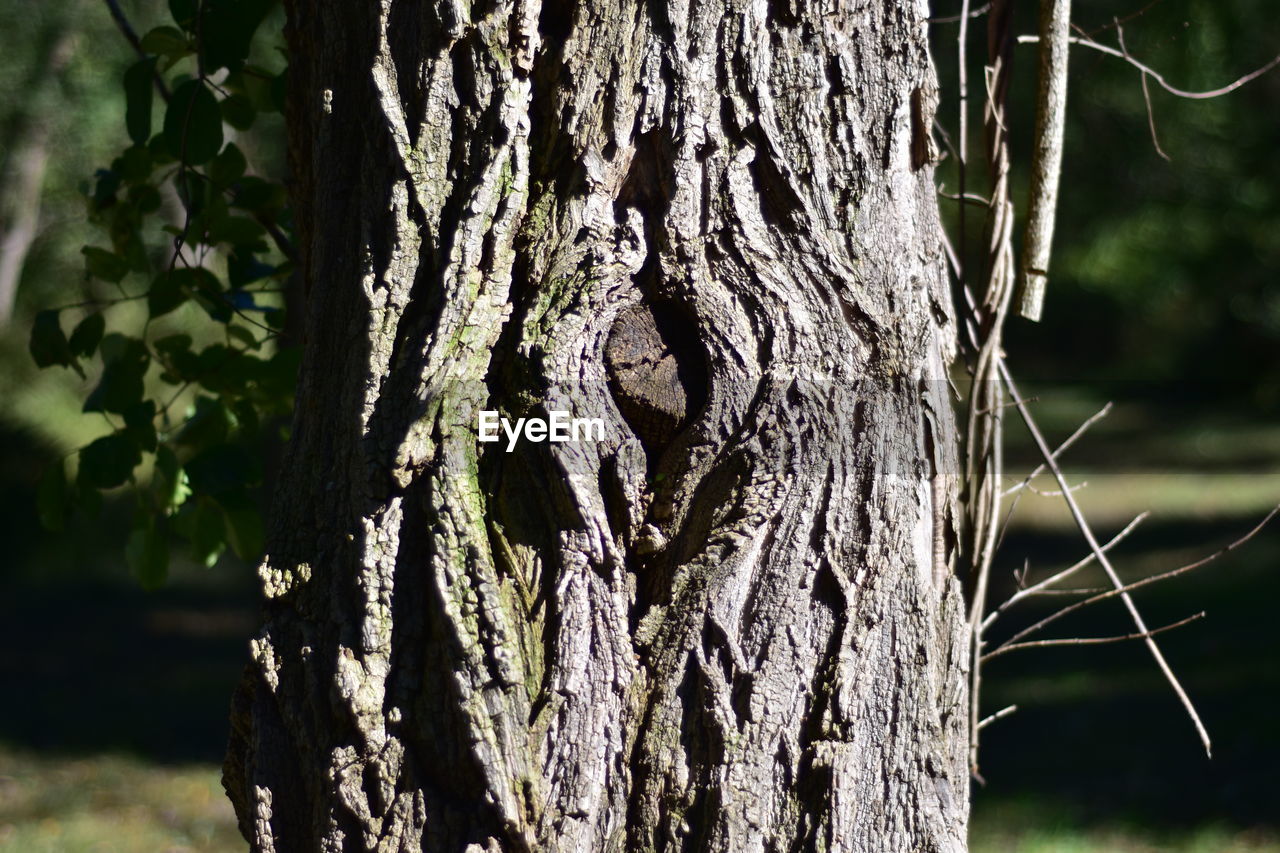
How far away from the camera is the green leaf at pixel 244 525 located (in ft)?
7.37

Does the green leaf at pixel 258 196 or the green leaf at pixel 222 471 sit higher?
the green leaf at pixel 258 196

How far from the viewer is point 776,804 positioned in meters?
1.44

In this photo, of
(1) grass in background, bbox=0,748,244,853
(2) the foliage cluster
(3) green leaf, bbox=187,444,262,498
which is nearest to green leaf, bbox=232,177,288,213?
(2) the foliage cluster

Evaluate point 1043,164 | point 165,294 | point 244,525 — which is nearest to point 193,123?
point 165,294

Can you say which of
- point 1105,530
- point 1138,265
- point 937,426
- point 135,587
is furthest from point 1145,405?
point 937,426

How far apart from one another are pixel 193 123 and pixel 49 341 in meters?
0.56

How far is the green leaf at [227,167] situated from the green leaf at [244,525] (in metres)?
0.65

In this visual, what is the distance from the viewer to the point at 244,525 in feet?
7.45

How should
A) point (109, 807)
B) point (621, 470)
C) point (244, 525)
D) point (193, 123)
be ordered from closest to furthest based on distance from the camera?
1. point (621, 470)
2. point (193, 123)
3. point (244, 525)
4. point (109, 807)

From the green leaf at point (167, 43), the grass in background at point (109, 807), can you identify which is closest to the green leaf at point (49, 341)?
the green leaf at point (167, 43)

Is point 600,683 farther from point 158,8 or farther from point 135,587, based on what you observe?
point 135,587

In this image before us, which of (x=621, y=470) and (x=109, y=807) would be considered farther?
(x=109, y=807)

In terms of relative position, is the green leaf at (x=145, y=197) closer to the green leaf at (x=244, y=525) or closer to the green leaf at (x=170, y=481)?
the green leaf at (x=170, y=481)

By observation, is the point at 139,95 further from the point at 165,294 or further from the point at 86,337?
the point at 86,337
